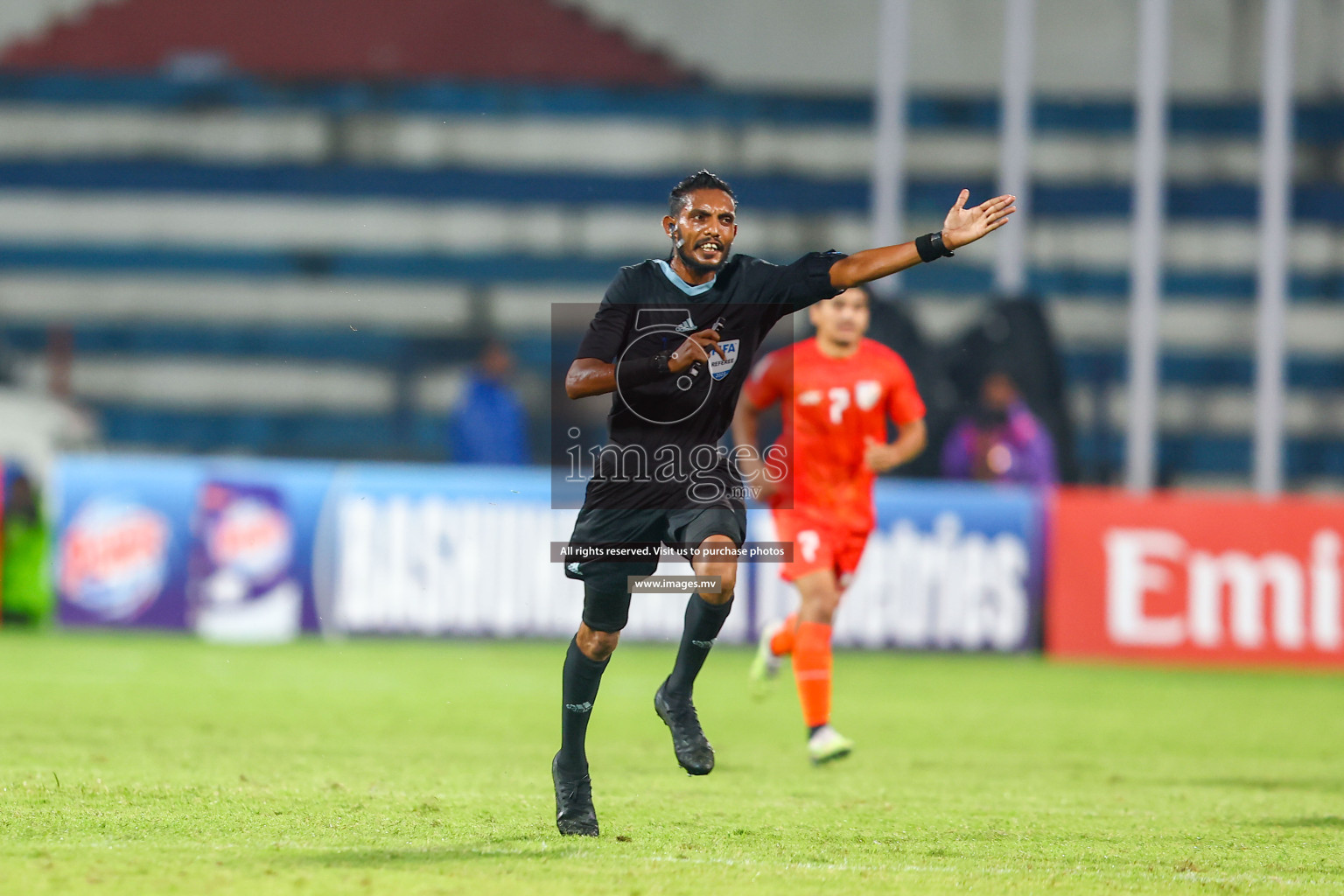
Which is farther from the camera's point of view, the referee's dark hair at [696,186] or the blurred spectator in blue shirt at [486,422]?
the blurred spectator in blue shirt at [486,422]

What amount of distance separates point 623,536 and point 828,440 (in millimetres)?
3068

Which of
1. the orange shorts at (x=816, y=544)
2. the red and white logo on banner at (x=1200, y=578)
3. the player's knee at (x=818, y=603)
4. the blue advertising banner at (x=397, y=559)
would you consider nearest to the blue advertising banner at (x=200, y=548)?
the blue advertising banner at (x=397, y=559)

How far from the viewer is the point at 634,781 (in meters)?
7.46

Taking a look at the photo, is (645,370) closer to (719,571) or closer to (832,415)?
(719,571)

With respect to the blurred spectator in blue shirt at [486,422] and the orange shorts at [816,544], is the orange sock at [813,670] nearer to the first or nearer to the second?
the orange shorts at [816,544]

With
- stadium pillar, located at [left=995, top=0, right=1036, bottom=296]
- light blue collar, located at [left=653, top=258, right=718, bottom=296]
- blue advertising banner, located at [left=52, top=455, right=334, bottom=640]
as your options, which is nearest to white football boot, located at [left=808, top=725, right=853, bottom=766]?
light blue collar, located at [left=653, top=258, right=718, bottom=296]

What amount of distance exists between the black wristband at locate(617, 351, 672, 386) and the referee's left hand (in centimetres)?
96

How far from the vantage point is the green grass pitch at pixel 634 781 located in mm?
5086

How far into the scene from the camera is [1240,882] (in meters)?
5.19

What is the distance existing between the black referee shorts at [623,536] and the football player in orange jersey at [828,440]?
234 centimetres

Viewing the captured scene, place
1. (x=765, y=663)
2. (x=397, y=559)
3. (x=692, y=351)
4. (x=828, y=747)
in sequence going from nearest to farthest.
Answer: (x=692, y=351) < (x=828, y=747) < (x=765, y=663) < (x=397, y=559)

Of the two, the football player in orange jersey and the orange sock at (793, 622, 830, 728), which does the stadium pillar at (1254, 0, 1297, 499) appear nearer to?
the football player in orange jersey

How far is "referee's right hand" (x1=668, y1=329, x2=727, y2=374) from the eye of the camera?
554cm

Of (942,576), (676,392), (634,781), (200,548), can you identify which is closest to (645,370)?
(676,392)
